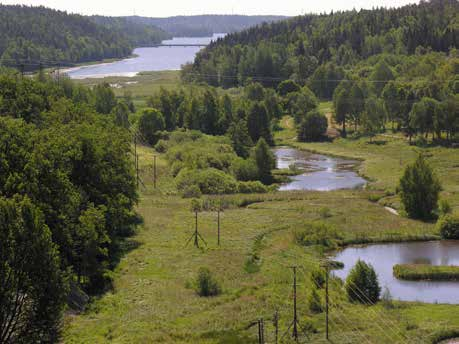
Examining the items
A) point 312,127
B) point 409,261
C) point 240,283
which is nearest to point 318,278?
point 240,283

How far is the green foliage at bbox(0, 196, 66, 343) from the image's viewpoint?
28.5 metres

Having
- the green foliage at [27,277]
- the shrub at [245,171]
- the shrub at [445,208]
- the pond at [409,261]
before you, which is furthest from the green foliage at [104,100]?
the green foliage at [27,277]

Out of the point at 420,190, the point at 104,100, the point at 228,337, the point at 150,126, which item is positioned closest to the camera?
the point at 228,337

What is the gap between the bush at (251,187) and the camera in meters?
69.1

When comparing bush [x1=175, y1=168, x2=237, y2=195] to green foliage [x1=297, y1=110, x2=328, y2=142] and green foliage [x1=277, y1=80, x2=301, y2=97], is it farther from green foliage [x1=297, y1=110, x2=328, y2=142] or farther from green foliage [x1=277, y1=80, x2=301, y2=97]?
green foliage [x1=277, y1=80, x2=301, y2=97]

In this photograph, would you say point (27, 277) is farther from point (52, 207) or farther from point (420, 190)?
point (420, 190)

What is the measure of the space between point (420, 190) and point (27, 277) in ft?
121

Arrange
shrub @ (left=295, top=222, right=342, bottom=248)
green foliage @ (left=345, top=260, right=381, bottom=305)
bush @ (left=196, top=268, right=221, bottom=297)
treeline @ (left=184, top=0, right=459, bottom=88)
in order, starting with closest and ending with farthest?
green foliage @ (left=345, top=260, right=381, bottom=305), bush @ (left=196, top=268, right=221, bottom=297), shrub @ (left=295, top=222, right=342, bottom=248), treeline @ (left=184, top=0, right=459, bottom=88)

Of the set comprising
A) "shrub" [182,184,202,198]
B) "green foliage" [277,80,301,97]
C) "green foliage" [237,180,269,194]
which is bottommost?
"green foliage" [237,180,269,194]

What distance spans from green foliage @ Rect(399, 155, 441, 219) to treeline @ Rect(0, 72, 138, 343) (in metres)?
23.1

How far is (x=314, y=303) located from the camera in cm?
3522

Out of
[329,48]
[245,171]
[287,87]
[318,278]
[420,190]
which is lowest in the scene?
[245,171]

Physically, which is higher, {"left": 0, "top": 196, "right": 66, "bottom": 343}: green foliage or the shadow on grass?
{"left": 0, "top": 196, "right": 66, "bottom": 343}: green foliage

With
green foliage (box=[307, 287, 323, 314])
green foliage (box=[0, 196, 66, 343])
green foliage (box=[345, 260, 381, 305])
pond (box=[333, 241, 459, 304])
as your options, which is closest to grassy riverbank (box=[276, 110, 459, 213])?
pond (box=[333, 241, 459, 304])
